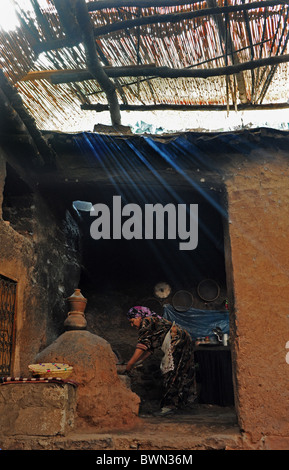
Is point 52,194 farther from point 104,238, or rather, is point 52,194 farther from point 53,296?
point 104,238

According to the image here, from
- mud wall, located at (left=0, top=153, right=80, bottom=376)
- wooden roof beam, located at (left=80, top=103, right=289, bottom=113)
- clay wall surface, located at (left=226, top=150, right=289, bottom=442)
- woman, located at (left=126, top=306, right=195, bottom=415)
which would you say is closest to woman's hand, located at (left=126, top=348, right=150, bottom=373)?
woman, located at (left=126, top=306, right=195, bottom=415)

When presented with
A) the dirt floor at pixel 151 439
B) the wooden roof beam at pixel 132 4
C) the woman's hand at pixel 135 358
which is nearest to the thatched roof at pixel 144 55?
the wooden roof beam at pixel 132 4

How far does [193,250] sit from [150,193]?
2.39 m

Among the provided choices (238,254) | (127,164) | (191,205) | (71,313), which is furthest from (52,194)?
(238,254)

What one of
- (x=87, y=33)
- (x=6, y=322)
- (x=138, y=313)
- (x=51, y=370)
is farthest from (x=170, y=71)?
(x=51, y=370)

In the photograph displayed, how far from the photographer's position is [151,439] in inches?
147

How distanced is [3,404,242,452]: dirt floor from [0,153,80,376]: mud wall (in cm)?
92

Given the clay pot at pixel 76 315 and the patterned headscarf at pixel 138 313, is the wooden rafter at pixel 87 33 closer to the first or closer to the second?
the clay pot at pixel 76 315

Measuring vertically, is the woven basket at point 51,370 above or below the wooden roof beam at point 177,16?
below

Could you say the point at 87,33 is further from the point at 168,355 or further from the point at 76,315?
the point at 168,355

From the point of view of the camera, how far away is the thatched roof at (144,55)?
15.7 ft

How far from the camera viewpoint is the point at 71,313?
16.6 ft

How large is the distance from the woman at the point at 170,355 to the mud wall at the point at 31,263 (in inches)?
46.0

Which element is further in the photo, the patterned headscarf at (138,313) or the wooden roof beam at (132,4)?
the patterned headscarf at (138,313)
